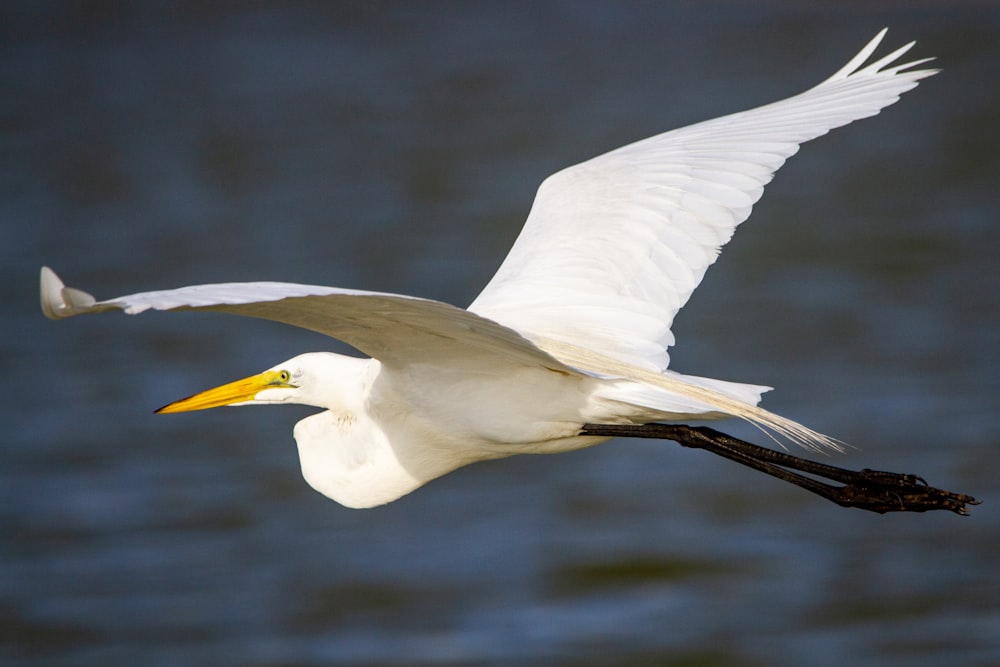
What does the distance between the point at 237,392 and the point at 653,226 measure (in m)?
1.38

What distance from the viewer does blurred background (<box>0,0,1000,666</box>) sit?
9.91 metres

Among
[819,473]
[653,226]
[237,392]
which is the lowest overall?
[237,392]

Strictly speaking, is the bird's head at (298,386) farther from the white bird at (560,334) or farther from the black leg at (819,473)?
the black leg at (819,473)

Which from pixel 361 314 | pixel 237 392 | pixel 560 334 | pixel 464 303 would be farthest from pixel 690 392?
pixel 464 303

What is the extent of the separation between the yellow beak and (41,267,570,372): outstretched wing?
0.49 meters

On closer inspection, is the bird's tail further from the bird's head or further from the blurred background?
the blurred background

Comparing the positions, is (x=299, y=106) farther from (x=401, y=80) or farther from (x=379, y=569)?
(x=379, y=569)

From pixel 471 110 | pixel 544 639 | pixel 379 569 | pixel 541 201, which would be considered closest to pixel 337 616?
pixel 379 569

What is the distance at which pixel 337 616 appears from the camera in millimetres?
10016

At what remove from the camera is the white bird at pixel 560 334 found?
4.12 m

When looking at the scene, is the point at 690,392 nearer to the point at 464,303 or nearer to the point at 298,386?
the point at 298,386

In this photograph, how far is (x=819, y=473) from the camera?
4.57 meters

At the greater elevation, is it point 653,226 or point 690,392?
point 653,226

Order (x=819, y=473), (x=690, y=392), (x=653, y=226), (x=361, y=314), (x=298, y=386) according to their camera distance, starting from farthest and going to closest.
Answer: (x=653, y=226) → (x=298, y=386) → (x=819, y=473) → (x=690, y=392) → (x=361, y=314)
